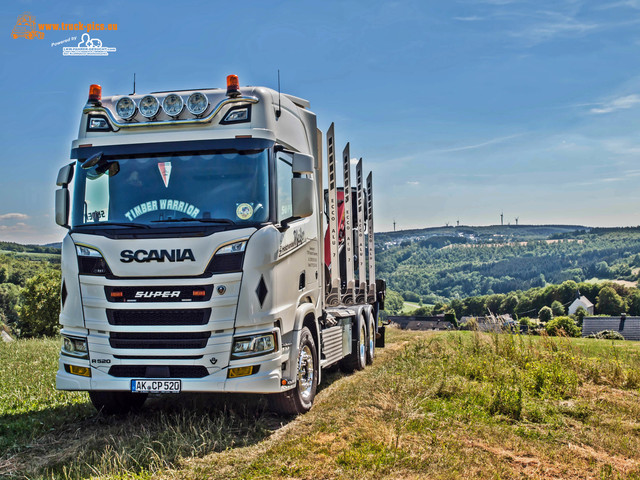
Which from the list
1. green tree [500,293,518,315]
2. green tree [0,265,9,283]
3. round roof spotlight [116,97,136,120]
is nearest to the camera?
round roof spotlight [116,97,136,120]

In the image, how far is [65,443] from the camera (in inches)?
245

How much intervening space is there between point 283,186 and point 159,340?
2239 millimetres

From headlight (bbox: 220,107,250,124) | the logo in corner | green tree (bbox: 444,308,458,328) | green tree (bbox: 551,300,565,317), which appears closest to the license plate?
the logo in corner

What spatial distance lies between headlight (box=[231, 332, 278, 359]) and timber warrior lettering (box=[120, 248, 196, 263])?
1.03 meters

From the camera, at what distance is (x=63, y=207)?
22.6 ft

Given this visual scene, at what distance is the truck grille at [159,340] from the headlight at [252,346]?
329 millimetres

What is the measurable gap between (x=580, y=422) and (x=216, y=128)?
221 inches

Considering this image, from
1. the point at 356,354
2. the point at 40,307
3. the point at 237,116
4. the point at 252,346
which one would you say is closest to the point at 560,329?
the point at 356,354

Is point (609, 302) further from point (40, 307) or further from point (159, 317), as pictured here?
point (159, 317)

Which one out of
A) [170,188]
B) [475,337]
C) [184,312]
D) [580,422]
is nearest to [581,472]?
[580,422]

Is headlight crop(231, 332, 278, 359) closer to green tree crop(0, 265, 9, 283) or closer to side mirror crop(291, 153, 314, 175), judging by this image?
side mirror crop(291, 153, 314, 175)

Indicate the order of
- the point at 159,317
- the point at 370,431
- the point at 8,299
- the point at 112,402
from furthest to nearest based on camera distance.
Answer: the point at 8,299 → the point at 112,402 → the point at 159,317 → the point at 370,431

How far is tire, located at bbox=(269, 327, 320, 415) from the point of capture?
700 centimetres

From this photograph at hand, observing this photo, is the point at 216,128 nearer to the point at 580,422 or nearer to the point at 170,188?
the point at 170,188
